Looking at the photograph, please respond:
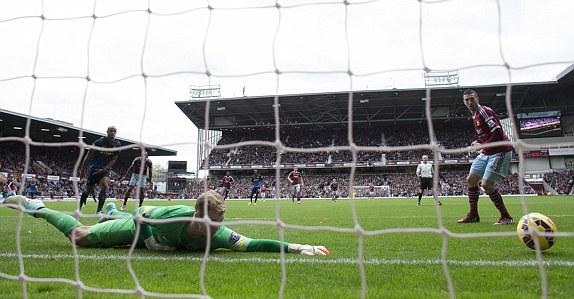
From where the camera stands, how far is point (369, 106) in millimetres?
34781

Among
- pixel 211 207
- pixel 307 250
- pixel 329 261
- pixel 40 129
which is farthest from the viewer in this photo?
pixel 40 129

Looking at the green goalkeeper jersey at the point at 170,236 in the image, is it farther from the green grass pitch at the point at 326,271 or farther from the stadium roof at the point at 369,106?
the stadium roof at the point at 369,106

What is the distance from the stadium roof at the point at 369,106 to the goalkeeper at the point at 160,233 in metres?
24.1

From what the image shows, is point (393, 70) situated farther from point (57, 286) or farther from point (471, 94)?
point (471, 94)

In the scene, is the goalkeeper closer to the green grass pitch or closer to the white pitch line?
the green grass pitch

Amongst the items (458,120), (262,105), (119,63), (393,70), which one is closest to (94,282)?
(119,63)

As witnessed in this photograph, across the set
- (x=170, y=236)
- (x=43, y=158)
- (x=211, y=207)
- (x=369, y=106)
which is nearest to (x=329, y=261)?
(x=211, y=207)

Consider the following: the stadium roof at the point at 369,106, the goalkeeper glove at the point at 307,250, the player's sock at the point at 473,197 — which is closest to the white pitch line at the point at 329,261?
the goalkeeper glove at the point at 307,250

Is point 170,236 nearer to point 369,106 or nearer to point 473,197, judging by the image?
point 473,197

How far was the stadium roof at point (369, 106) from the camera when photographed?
31.0 m

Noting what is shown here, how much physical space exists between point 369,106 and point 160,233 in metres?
32.2

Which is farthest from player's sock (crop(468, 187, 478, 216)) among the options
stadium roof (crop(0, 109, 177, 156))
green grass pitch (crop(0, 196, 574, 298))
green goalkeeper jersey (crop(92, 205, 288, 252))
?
stadium roof (crop(0, 109, 177, 156))

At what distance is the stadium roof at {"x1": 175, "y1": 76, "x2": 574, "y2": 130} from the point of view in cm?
3105

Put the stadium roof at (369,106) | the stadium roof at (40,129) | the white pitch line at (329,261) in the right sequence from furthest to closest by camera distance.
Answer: the stadium roof at (369,106), the stadium roof at (40,129), the white pitch line at (329,261)
